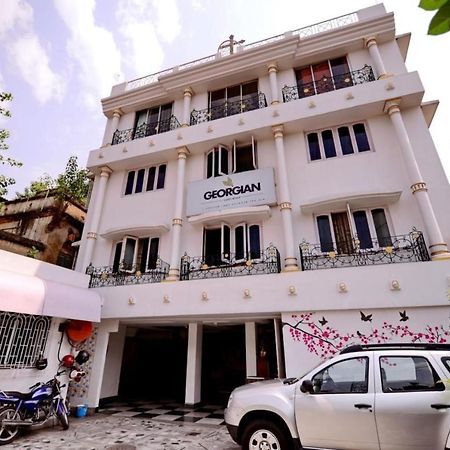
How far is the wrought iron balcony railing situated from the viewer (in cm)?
1061

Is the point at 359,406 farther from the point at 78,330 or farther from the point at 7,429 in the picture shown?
the point at 78,330

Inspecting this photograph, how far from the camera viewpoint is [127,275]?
30.4ft

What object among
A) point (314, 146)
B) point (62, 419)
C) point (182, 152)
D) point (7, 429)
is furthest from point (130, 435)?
point (314, 146)

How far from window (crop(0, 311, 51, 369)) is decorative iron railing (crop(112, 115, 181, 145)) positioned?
7.34 metres

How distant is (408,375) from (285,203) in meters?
5.38

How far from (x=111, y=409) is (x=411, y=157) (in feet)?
35.7

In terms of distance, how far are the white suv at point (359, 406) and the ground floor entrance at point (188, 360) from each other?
3864 mm

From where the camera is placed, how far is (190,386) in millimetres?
8469

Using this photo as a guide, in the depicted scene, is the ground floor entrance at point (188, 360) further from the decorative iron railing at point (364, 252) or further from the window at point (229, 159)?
the window at point (229, 159)

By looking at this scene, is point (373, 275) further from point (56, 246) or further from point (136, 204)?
point (56, 246)

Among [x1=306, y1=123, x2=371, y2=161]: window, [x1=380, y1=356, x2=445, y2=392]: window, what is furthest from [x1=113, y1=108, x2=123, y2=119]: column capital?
[x1=380, y1=356, x2=445, y2=392]: window

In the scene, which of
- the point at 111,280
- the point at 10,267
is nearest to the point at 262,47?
the point at 111,280

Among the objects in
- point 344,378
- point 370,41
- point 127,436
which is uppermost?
point 370,41

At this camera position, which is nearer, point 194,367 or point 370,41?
point 194,367
